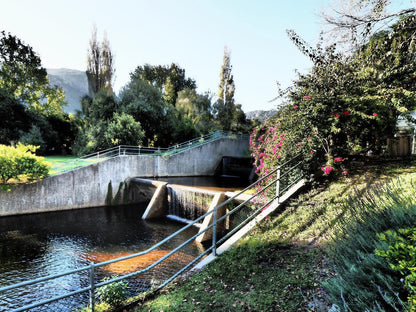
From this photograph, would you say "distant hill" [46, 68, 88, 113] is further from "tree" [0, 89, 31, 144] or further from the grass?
the grass

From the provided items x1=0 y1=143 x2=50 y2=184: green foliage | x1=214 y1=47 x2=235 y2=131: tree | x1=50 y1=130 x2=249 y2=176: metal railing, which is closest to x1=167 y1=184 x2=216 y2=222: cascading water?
x1=50 y1=130 x2=249 y2=176: metal railing

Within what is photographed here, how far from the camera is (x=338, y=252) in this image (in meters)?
2.84

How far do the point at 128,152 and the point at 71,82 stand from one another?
17648cm

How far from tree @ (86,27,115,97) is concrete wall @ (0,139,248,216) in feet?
42.3

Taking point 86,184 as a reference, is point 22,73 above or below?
above

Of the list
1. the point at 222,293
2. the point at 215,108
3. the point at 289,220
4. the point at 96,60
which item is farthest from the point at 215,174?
the point at 222,293

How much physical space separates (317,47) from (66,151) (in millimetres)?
27885

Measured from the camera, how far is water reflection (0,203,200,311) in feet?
22.8

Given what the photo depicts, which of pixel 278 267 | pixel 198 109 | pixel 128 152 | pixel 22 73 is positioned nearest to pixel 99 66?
pixel 22 73

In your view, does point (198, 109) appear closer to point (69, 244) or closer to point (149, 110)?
point (149, 110)

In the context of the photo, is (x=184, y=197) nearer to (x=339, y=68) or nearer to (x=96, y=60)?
(x=339, y=68)

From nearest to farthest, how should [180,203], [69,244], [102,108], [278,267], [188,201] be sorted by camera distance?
[278,267] < [69,244] < [188,201] < [180,203] < [102,108]

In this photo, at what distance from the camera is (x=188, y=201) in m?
12.9

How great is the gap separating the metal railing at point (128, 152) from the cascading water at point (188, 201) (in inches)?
224
